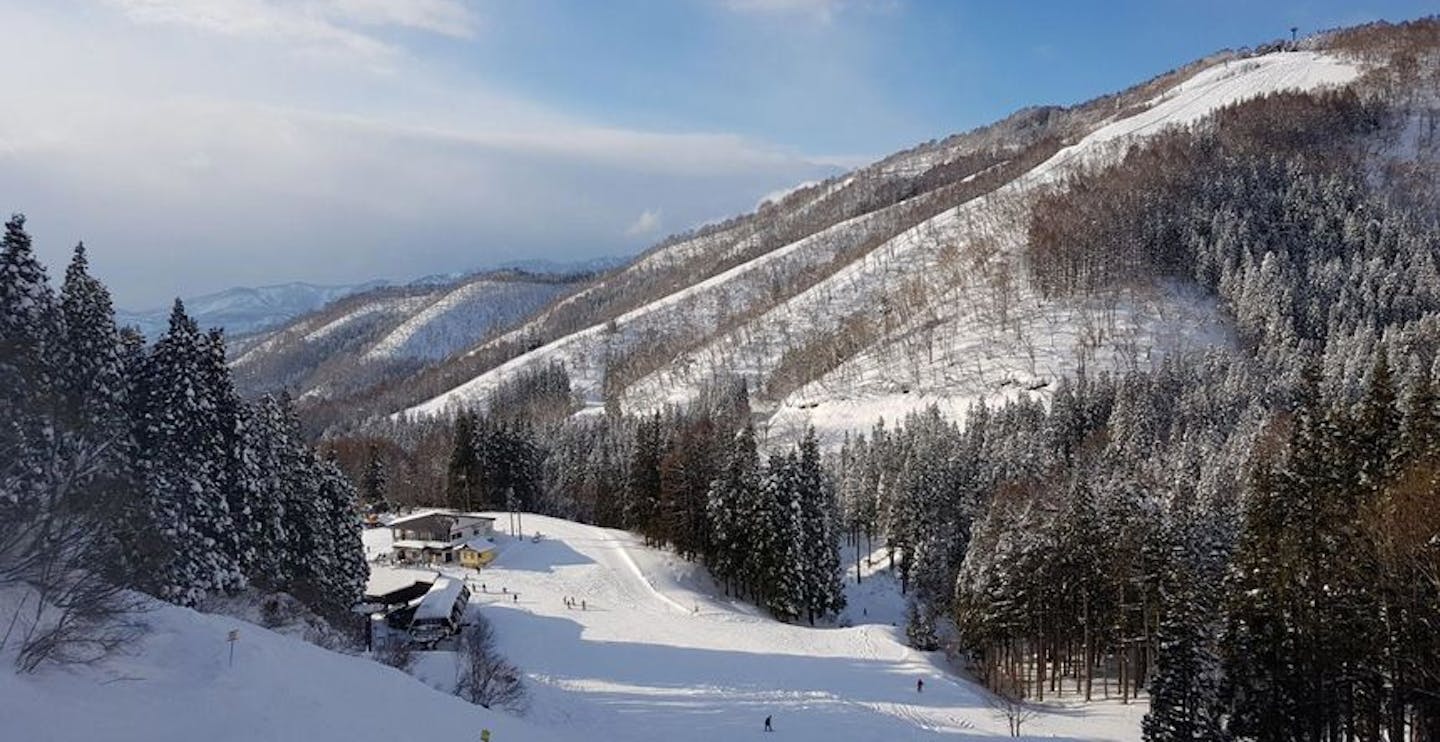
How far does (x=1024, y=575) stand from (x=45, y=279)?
43.3 metres

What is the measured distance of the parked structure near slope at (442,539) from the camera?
61.6 metres

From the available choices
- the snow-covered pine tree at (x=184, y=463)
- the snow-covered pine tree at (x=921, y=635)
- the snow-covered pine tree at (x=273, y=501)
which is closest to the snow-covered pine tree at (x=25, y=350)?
the snow-covered pine tree at (x=184, y=463)

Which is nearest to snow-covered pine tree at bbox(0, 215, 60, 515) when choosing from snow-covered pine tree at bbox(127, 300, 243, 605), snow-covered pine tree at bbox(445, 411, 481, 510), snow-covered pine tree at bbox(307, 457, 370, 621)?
snow-covered pine tree at bbox(127, 300, 243, 605)

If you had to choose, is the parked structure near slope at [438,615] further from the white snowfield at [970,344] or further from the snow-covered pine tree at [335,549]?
the white snowfield at [970,344]

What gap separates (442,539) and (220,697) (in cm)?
5138

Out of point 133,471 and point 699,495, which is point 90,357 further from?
point 699,495

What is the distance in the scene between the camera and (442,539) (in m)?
63.4

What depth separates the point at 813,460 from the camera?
59.8 m

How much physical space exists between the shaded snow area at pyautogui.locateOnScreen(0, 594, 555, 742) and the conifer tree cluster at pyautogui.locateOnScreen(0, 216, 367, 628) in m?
2.07

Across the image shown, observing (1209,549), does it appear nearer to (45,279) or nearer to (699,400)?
(45,279)

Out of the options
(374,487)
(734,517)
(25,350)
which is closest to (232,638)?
(25,350)

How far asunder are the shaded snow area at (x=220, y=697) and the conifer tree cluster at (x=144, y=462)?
207 centimetres

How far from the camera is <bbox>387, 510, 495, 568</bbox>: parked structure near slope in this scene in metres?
61.6

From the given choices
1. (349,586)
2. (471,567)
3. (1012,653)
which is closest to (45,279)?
(349,586)
